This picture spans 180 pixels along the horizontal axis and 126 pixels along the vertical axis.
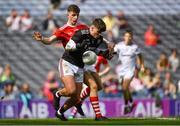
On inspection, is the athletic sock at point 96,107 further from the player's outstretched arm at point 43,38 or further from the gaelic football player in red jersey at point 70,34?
the player's outstretched arm at point 43,38

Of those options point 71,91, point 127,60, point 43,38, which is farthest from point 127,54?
point 43,38

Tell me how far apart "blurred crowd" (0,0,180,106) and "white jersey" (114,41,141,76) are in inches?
129

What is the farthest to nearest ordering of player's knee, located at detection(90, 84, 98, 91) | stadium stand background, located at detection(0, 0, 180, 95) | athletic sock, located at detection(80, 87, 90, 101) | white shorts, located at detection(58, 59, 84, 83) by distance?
stadium stand background, located at detection(0, 0, 180, 95) < athletic sock, located at detection(80, 87, 90, 101) < player's knee, located at detection(90, 84, 98, 91) < white shorts, located at detection(58, 59, 84, 83)

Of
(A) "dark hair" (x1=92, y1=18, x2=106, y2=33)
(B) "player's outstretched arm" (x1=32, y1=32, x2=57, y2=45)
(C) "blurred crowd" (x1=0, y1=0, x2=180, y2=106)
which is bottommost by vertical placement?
(C) "blurred crowd" (x1=0, y1=0, x2=180, y2=106)

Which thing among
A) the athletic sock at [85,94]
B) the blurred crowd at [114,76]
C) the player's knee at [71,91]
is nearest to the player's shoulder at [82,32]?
the player's knee at [71,91]

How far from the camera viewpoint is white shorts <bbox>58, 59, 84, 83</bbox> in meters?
14.8

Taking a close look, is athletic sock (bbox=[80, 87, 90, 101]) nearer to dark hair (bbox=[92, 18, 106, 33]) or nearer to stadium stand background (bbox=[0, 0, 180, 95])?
dark hair (bbox=[92, 18, 106, 33])

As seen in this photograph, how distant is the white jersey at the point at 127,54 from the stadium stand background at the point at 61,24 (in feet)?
19.8

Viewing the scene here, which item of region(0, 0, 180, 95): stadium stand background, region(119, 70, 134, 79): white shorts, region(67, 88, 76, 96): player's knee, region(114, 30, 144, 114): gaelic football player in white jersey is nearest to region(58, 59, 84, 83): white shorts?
region(67, 88, 76, 96): player's knee

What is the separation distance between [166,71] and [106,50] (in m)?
10.4

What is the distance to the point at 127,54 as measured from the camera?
19.4 metres

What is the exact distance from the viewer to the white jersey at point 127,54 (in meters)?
19.3

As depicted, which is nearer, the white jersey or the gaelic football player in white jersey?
the gaelic football player in white jersey

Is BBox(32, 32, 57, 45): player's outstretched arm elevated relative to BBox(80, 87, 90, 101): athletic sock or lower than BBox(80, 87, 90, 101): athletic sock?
elevated
